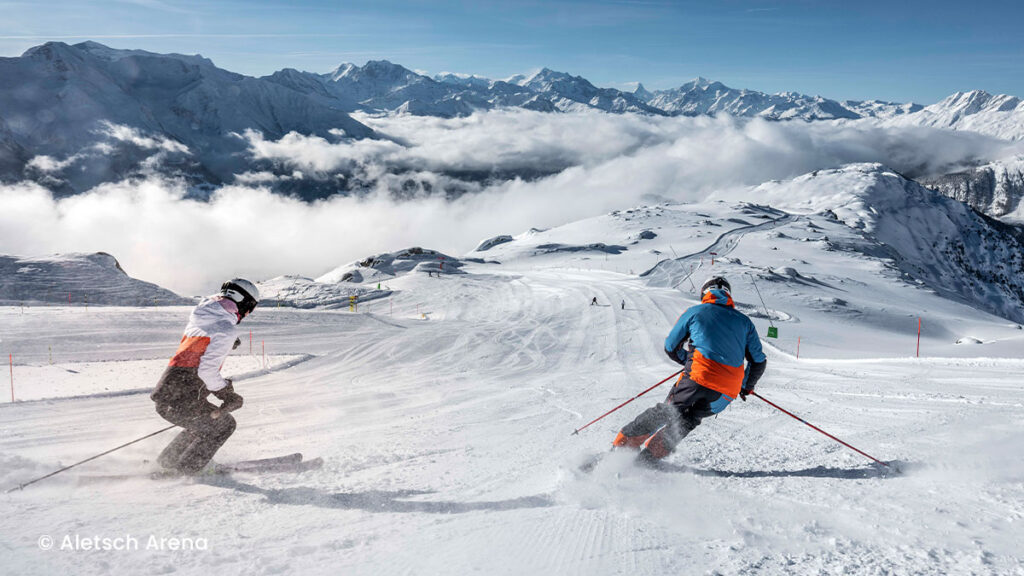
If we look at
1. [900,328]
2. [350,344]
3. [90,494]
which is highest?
[90,494]

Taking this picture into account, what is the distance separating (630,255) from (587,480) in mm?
64170

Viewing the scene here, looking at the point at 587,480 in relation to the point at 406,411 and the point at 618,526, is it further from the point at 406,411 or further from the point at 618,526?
the point at 406,411

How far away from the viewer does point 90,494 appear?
526 cm

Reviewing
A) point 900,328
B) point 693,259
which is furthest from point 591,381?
point 693,259

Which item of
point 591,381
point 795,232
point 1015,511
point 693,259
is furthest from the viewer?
point 795,232

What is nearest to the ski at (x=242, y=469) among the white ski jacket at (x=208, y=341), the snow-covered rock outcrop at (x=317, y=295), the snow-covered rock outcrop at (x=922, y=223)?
the white ski jacket at (x=208, y=341)

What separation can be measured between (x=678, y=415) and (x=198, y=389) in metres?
5.19

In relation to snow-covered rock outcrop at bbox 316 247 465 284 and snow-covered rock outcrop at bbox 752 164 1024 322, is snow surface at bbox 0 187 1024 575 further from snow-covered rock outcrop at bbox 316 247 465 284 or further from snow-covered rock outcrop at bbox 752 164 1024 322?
snow-covered rock outcrop at bbox 752 164 1024 322

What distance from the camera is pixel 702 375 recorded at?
19.0ft

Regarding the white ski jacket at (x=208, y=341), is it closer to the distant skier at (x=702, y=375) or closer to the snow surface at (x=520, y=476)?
the snow surface at (x=520, y=476)

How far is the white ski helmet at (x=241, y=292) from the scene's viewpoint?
242 inches

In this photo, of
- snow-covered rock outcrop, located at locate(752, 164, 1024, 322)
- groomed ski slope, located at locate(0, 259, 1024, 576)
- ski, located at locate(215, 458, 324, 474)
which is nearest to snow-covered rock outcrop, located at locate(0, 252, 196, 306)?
groomed ski slope, located at locate(0, 259, 1024, 576)

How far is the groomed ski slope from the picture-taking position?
13.0 ft

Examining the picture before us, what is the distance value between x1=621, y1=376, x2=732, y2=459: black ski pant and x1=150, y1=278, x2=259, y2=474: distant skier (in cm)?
440
